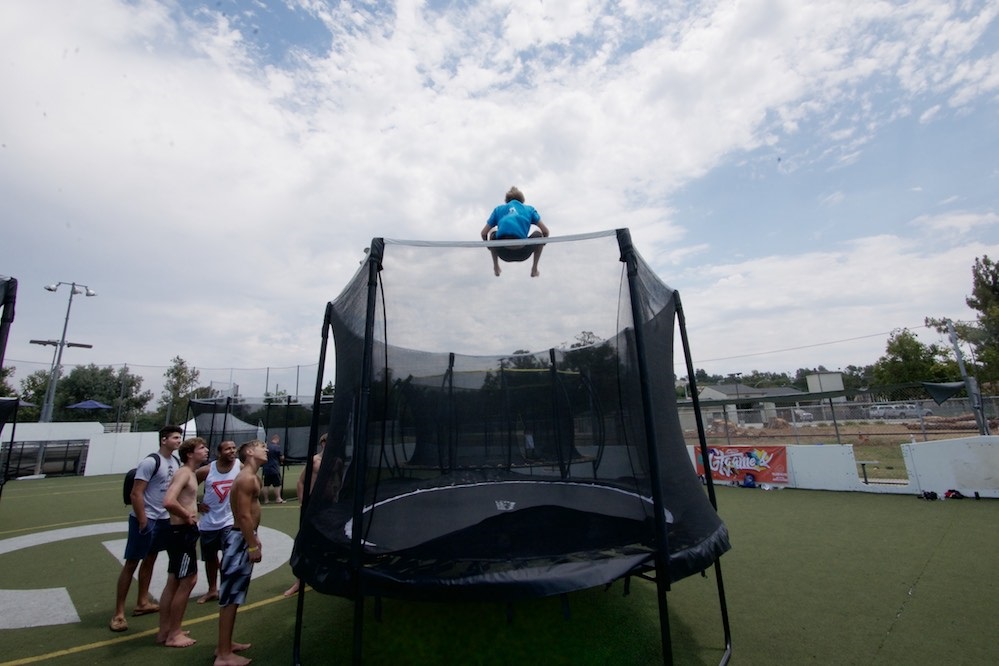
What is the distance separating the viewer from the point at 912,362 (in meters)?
23.1

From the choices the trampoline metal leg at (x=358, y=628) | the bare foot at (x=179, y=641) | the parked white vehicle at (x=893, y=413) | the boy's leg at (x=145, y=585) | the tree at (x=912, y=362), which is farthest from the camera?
the tree at (x=912, y=362)

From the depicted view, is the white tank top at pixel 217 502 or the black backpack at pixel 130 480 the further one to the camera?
the black backpack at pixel 130 480

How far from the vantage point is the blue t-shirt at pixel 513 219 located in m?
2.85

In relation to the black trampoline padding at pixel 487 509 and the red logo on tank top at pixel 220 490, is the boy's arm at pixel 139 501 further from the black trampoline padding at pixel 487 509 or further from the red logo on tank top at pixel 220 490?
the black trampoline padding at pixel 487 509

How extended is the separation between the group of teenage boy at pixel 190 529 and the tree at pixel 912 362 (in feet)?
94.2

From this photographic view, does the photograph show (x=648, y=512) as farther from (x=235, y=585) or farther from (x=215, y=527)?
(x=215, y=527)

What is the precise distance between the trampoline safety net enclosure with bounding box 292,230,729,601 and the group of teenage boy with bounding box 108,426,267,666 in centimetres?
47

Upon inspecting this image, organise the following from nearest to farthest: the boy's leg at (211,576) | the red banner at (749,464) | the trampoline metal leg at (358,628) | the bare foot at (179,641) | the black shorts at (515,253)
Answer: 1. the trampoline metal leg at (358,628)
2. the black shorts at (515,253)
3. the bare foot at (179,641)
4. the boy's leg at (211,576)
5. the red banner at (749,464)

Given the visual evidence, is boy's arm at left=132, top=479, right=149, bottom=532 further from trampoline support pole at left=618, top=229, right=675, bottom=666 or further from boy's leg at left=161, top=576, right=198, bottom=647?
trampoline support pole at left=618, top=229, right=675, bottom=666

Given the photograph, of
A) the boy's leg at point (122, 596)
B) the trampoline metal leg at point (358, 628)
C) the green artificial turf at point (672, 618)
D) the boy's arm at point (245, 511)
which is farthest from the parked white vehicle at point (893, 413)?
the boy's leg at point (122, 596)

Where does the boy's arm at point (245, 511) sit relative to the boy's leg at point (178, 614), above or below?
above

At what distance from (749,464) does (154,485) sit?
28.6 ft

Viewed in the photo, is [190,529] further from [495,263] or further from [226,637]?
[495,263]

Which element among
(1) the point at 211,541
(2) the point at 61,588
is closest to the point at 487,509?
(1) the point at 211,541
